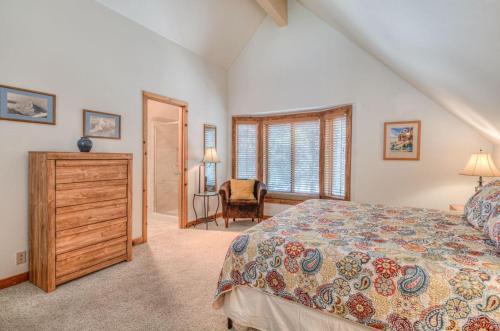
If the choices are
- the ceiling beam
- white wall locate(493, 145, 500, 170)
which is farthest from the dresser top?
white wall locate(493, 145, 500, 170)

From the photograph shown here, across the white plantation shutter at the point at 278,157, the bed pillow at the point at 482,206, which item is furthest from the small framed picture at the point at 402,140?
the white plantation shutter at the point at 278,157

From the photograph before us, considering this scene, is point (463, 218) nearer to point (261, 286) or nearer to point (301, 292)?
point (301, 292)

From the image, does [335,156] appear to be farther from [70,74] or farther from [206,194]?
[70,74]

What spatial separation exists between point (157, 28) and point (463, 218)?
4.28 m

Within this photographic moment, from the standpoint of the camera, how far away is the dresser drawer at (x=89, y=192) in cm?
245

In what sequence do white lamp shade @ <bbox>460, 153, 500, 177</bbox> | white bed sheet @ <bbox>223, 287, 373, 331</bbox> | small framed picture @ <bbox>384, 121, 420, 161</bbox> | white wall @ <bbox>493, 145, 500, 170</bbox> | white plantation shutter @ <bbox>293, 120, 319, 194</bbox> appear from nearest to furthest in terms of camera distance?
white bed sheet @ <bbox>223, 287, 373, 331</bbox>, white lamp shade @ <bbox>460, 153, 500, 177</bbox>, white wall @ <bbox>493, 145, 500, 170</bbox>, small framed picture @ <bbox>384, 121, 420, 161</bbox>, white plantation shutter @ <bbox>293, 120, 319, 194</bbox>

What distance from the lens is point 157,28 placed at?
379 centimetres

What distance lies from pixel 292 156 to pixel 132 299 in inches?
141

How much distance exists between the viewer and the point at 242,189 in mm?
4738

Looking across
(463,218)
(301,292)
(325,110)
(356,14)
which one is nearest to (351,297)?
(301,292)

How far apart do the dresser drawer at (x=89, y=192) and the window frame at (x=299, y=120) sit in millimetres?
2742

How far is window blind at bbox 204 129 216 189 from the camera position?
4.91 m

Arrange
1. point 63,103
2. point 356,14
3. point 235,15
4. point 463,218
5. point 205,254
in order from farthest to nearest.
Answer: point 235,15
point 205,254
point 63,103
point 356,14
point 463,218

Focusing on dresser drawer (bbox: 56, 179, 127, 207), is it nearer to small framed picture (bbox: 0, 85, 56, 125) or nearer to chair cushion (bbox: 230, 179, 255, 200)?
small framed picture (bbox: 0, 85, 56, 125)
